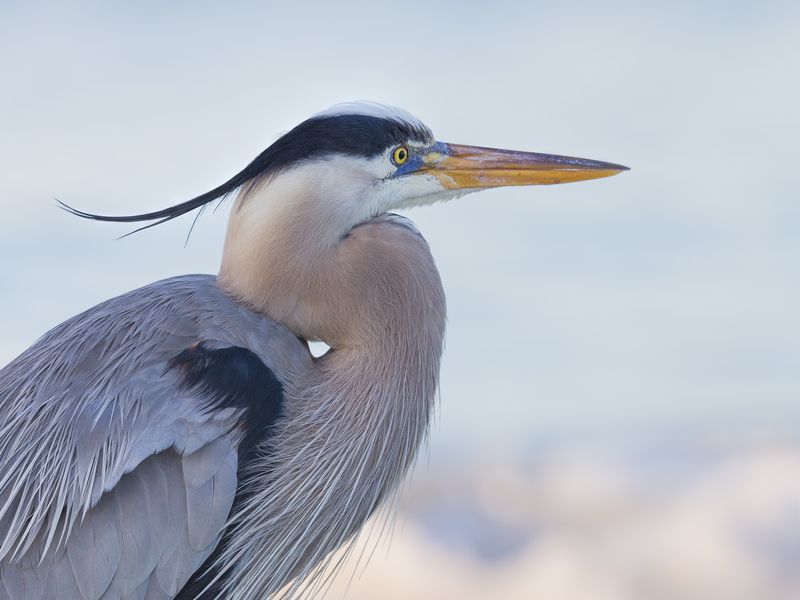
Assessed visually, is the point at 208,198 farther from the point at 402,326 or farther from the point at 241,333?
the point at 402,326

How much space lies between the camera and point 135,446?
259 centimetres

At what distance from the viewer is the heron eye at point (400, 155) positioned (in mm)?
2904

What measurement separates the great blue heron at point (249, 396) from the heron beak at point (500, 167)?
0.07 meters

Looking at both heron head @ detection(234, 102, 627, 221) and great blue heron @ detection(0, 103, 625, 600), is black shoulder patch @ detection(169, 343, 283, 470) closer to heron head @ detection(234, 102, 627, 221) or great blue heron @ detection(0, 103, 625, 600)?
great blue heron @ detection(0, 103, 625, 600)

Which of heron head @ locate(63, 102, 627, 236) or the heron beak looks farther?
the heron beak

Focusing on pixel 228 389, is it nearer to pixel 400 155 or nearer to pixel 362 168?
pixel 362 168

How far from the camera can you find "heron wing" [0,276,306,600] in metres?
2.57

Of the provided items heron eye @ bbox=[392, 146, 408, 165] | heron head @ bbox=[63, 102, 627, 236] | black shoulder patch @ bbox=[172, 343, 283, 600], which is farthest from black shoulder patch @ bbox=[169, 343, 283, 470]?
heron eye @ bbox=[392, 146, 408, 165]

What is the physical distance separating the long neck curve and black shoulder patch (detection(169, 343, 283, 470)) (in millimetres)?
71

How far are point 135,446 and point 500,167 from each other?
4.44 feet

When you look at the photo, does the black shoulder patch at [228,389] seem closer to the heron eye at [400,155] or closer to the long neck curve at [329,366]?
the long neck curve at [329,366]

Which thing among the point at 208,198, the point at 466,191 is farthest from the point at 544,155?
the point at 208,198

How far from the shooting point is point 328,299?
278 cm

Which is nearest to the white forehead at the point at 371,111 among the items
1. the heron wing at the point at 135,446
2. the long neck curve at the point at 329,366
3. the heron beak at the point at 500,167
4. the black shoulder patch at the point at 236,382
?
the heron beak at the point at 500,167
